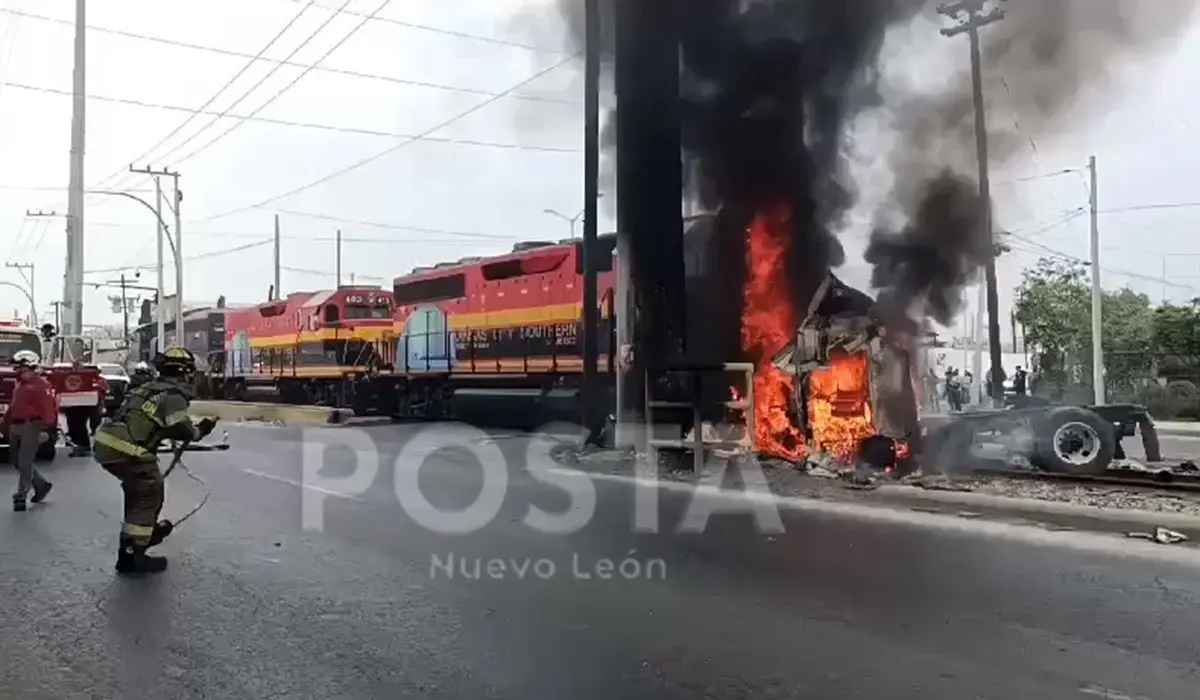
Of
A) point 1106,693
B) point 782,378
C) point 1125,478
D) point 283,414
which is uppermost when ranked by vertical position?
point 782,378

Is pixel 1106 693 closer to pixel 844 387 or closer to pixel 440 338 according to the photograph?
pixel 844 387

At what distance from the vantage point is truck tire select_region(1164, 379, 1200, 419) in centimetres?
2639

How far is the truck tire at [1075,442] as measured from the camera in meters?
11.5

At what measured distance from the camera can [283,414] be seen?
81.1ft

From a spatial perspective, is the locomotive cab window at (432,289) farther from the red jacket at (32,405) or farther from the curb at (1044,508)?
the curb at (1044,508)

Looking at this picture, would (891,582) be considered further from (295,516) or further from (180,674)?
(295,516)

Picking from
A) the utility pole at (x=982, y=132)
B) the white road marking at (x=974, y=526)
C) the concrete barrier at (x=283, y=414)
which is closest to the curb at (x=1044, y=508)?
the white road marking at (x=974, y=526)

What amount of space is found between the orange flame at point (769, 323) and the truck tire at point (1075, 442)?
9.20 ft

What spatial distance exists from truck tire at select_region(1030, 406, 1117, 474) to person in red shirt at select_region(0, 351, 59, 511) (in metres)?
10.6

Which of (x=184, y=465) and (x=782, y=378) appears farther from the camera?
(x=184, y=465)

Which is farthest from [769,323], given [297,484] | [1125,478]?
[297,484]

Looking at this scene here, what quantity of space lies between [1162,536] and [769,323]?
6388 mm

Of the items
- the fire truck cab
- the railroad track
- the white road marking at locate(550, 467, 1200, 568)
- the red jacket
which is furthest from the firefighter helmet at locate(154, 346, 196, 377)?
the fire truck cab

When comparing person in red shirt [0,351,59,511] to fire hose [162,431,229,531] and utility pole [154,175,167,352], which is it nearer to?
fire hose [162,431,229,531]
